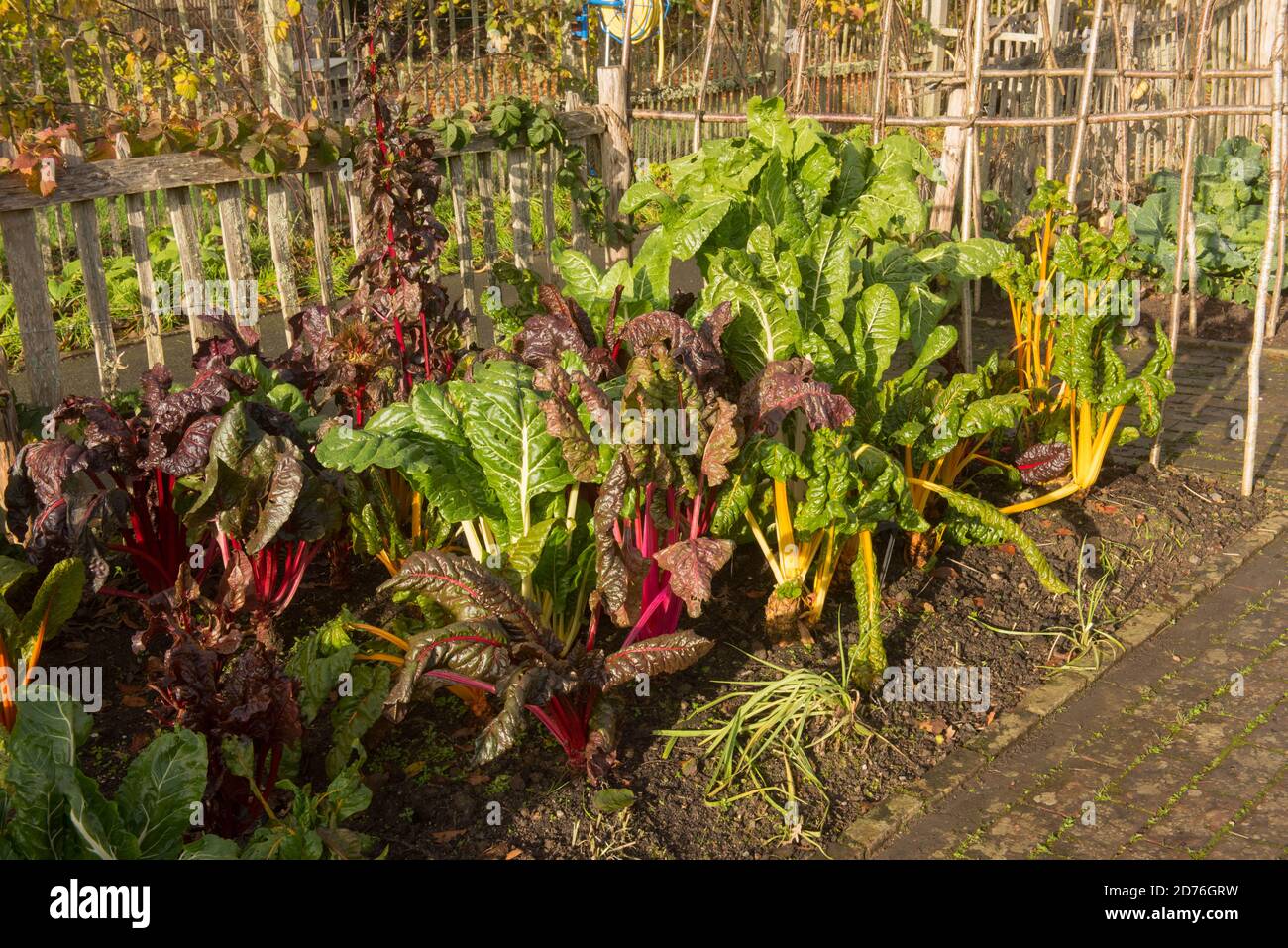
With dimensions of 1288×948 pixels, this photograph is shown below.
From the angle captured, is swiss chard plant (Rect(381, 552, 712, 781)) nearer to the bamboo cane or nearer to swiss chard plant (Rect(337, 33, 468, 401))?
swiss chard plant (Rect(337, 33, 468, 401))

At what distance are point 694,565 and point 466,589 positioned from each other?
66cm

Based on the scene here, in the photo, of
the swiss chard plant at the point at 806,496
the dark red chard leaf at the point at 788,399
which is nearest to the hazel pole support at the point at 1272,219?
the swiss chard plant at the point at 806,496

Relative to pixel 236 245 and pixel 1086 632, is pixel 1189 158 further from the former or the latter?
pixel 236 245

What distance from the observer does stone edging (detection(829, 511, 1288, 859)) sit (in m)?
3.46

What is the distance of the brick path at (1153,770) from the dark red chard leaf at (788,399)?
1.15 metres

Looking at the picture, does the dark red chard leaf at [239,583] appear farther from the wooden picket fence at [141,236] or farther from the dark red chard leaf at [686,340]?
the dark red chard leaf at [686,340]

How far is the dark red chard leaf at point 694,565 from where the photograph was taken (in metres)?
3.66

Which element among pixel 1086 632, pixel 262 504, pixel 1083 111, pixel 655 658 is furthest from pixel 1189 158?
pixel 262 504

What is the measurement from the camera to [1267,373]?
24.1ft

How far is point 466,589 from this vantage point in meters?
3.69

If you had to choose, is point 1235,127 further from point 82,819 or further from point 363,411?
point 82,819

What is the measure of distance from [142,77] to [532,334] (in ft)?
22.8

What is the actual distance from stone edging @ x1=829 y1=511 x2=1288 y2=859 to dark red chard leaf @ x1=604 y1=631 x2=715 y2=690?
0.64 metres

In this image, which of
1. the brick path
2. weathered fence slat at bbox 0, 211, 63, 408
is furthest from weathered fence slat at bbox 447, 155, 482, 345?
the brick path
